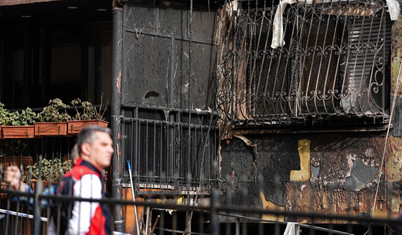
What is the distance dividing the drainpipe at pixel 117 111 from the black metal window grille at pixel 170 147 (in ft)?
0.48

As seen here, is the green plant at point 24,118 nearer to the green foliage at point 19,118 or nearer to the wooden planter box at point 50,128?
the green foliage at point 19,118

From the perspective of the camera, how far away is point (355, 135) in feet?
36.3

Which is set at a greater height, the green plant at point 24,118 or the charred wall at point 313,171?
the green plant at point 24,118

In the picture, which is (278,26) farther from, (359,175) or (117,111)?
(117,111)

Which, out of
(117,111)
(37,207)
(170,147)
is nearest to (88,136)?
(37,207)

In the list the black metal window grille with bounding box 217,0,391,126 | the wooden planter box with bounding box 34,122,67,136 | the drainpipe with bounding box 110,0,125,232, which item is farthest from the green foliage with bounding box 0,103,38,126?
the black metal window grille with bounding box 217,0,391,126

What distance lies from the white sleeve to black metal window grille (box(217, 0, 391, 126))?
5.44 m

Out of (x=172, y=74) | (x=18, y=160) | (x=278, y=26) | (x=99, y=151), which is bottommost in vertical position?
(x=18, y=160)

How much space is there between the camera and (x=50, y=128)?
1133 centimetres

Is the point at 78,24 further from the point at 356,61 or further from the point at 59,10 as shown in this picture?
the point at 356,61

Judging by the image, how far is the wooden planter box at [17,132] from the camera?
11477 mm

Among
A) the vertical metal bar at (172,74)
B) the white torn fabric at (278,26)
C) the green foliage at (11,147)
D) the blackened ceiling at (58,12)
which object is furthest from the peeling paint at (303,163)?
the green foliage at (11,147)

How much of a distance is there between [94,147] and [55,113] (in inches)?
218

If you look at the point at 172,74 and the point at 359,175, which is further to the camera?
the point at 172,74
